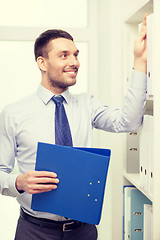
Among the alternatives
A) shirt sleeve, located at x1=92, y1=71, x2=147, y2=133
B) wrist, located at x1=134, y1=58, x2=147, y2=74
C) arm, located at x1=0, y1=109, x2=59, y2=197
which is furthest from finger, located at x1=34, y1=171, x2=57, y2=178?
wrist, located at x1=134, y1=58, x2=147, y2=74

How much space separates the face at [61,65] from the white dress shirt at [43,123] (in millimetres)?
75

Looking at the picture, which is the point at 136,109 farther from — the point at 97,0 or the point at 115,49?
the point at 97,0

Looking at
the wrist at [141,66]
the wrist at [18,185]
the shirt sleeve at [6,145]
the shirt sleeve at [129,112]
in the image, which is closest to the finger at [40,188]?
the wrist at [18,185]

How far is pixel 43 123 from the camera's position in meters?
1.64

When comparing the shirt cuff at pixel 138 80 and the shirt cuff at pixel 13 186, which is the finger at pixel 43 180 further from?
the shirt cuff at pixel 138 80

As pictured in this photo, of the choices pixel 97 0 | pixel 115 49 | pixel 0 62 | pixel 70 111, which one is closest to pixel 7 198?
pixel 0 62

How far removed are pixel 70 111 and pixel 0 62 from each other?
114cm

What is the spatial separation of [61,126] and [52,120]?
0.06 metres

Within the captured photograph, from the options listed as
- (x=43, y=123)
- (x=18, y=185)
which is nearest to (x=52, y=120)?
(x=43, y=123)

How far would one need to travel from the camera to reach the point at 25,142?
5.23 ft

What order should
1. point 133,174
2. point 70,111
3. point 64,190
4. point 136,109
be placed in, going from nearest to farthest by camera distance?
point 64,190, point 136,109, point 70,111, point 133,174

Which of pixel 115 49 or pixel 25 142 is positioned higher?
pixel 115 49

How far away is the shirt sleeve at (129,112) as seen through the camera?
146 centimetres

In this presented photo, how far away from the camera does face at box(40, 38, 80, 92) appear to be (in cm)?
161
